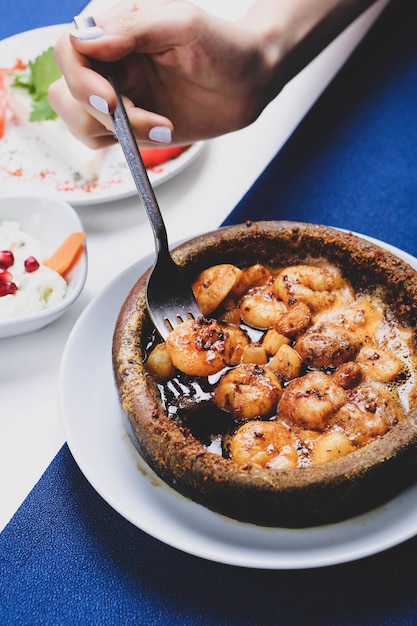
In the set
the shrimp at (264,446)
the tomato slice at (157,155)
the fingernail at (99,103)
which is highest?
the fingernail at (99,103)

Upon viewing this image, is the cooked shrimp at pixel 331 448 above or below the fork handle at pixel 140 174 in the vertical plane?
below

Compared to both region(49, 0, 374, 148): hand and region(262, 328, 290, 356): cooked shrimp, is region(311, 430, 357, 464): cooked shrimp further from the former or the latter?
region(49, 0, 374, 148): hand

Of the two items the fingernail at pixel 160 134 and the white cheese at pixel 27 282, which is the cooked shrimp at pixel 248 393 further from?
the fingernail at pixel 160 134

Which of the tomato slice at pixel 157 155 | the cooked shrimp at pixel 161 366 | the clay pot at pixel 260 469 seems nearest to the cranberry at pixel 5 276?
the clay pot at pixel 260 469

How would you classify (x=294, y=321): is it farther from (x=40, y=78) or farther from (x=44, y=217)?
(x=40, y=78)

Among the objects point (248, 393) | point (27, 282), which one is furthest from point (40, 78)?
point (248, 393)

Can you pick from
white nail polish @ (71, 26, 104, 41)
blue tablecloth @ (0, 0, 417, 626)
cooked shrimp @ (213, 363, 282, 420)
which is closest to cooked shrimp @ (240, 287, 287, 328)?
cooked shrimp @ (213, 363, 282, 420)

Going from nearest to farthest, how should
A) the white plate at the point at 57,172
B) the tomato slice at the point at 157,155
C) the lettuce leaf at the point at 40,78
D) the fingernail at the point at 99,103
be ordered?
the fingernail at the point at 99,103
the white plate at the point at 57,172
the tomato slice at the point at 157,155
the lettuce leaf at the point at 40,78
